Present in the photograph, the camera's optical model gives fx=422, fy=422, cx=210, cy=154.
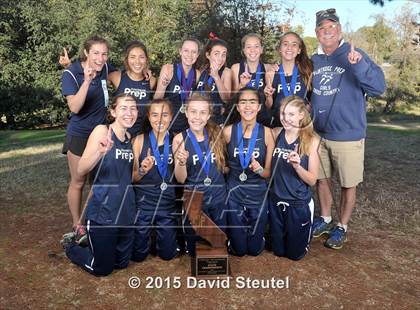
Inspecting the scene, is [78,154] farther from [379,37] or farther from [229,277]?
[379,37]

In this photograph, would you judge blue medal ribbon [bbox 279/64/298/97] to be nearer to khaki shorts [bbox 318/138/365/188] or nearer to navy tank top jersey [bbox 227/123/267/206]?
navy tank top jersey [bbox 227/123/267/206]

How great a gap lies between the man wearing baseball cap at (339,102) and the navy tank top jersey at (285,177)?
0.60 m

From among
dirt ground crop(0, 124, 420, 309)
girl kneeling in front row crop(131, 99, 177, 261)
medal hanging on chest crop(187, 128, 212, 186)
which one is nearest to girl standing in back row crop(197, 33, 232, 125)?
medal hanging on chest crop(187, 128, 212, 186)

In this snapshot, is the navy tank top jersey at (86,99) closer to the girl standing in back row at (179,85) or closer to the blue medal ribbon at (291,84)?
the girl standing in back row at (179,85)

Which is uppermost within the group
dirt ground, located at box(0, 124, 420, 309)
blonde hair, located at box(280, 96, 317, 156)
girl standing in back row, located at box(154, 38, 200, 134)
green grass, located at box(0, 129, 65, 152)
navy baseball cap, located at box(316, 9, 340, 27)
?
navy baseball cap, located at box(316, 9, 340, 27)

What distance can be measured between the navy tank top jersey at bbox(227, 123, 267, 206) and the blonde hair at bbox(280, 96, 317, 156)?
0.37 m

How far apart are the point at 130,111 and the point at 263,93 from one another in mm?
1548

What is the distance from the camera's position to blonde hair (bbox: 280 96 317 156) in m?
4.09

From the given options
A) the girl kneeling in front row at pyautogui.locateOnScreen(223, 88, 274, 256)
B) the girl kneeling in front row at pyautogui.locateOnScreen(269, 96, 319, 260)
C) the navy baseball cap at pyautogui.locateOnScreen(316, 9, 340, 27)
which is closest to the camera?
the girl kneeling in front row at pyautogui.locateOnScreen(269, 96, 319, 260)

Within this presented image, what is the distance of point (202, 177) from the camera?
419cm

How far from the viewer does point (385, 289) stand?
3.77 m

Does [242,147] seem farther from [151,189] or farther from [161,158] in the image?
[151,189]

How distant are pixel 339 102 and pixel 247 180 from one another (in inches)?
50.4

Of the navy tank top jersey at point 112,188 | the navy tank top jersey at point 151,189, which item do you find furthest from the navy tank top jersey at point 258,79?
the navy tank top jersey at point 112,188
